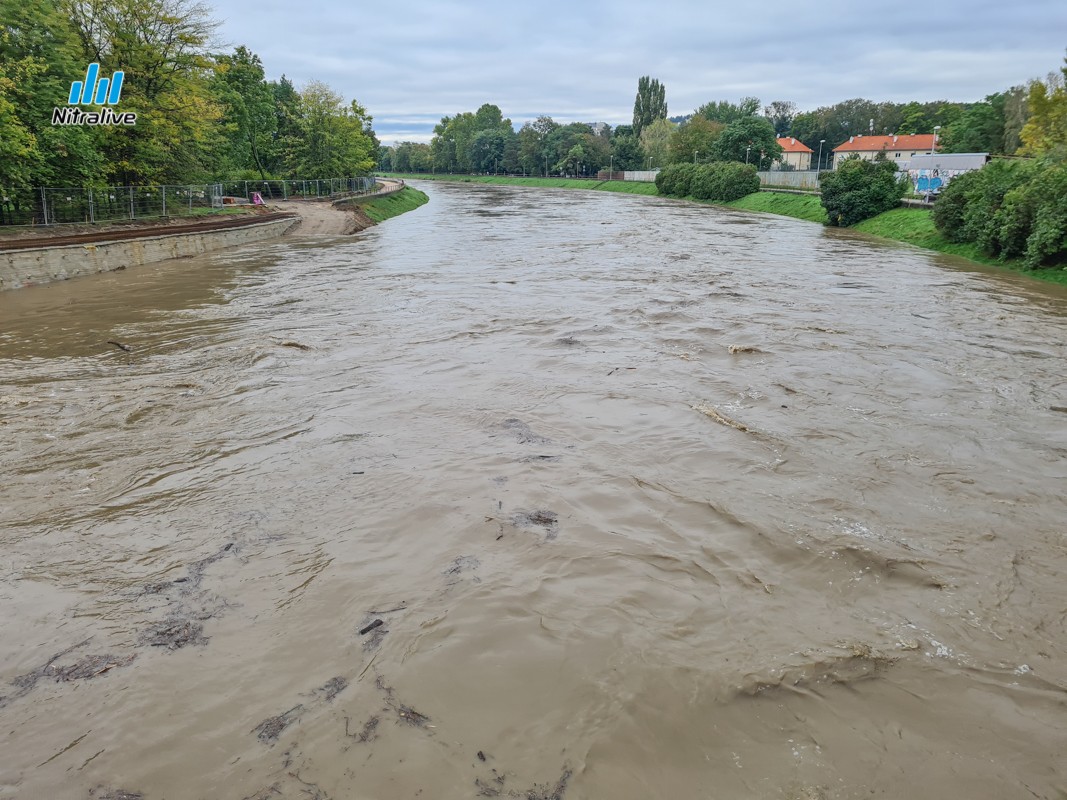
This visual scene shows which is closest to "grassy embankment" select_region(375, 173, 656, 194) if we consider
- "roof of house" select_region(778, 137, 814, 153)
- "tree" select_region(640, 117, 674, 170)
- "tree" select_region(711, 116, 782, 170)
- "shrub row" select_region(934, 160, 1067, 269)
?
"tree" select_region(711, 116, 782, 170)

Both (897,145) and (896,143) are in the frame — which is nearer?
(897,145)

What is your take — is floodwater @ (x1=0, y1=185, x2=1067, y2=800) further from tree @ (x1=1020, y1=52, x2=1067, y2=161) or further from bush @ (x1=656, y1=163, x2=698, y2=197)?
bush @ (x1=656, y1=163, x2=698, y2=197)

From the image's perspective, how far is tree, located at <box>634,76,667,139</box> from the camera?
128875 millimetres

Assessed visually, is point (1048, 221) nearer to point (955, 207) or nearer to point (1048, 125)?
point (955, 207)

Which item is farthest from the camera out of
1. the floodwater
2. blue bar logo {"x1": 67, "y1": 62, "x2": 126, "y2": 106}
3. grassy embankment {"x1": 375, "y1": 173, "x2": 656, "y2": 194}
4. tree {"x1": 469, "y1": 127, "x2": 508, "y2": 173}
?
tree {"x1": 469, "y1": 127, "x2": 508, "y2": 173}

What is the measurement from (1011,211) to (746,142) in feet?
209

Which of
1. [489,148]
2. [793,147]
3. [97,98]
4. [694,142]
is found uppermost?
[489,148]

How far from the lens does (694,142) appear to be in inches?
3391

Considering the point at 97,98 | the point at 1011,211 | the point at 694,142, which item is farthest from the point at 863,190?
the point at 694,142

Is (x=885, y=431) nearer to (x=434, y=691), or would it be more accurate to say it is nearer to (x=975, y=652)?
(x=975, y=652)

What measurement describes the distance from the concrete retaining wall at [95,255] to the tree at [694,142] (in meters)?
70.8

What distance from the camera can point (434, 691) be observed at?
4172mm

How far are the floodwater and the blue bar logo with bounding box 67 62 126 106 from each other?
65.2 feet

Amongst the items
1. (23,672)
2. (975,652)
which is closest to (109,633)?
(23,672)
